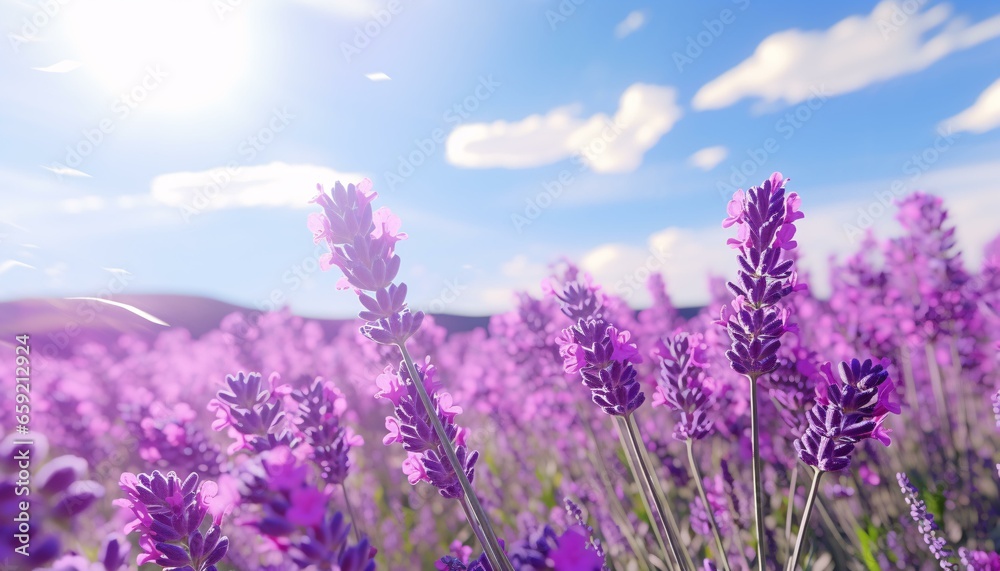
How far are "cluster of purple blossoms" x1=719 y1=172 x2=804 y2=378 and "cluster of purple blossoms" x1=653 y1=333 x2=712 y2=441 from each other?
1.00 feet

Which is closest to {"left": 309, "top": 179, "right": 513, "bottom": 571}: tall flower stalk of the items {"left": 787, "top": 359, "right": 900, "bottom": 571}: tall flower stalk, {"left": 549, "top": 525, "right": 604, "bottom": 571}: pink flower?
{"left": 549, "top": 525, "right": 604, "bottom": 571}: pink flower

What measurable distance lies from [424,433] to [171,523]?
25.1 inches

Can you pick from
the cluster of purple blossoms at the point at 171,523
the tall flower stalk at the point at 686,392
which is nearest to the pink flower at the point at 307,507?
the cluster of purple blossoms at the point at 171,523

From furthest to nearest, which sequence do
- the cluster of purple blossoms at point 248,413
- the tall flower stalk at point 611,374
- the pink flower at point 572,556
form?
the cluster of purple blossoms at point 248,413 → the tall flower stalk at point 611,374 → the pink flower at point 572,556

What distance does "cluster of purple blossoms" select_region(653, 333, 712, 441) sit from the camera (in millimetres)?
1881

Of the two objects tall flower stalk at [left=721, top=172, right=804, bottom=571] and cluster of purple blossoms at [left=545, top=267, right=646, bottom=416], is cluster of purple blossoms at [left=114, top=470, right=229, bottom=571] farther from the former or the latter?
tall flower stalk at [left=721, top=172, right=804, bottom=571]

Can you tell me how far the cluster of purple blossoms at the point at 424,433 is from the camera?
1.55 metres

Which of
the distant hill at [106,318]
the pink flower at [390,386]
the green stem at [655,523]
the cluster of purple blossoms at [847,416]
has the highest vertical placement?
the distant hill at [106,318]

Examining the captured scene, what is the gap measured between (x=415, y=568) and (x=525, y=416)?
1.63 m

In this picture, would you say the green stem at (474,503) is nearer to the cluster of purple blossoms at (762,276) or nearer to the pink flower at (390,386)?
the pink flower at (390,386)

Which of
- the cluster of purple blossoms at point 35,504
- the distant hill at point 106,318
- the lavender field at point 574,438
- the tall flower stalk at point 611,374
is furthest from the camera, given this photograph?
the distant hill at point 106,318

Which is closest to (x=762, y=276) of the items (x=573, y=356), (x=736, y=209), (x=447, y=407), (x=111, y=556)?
(x=736, y=209)

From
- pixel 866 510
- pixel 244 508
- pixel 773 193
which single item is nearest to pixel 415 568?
pixel 244 508

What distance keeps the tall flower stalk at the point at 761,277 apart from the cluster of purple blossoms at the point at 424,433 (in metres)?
0.79
